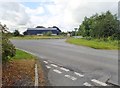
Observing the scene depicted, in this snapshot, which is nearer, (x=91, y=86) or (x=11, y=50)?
(x=91, y=86)

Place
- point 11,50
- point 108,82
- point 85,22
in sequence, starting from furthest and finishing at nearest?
1. point 85,22
2. point 11,50
3. point 108,82

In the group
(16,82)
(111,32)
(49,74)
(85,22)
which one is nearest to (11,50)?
(49,74)

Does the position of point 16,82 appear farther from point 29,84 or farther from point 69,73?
point 69,73

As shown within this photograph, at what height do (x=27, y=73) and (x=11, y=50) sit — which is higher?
(x=11, y=50)

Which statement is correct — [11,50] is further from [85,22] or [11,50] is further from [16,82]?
[85,22]

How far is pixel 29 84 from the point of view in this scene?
8.24 meters

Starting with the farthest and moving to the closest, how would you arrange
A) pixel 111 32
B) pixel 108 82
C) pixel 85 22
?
1. pixel 85 22
2. pixel 111 32
3. pixel 108 82

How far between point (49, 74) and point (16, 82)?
7.10 feet

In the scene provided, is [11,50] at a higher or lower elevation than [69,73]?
higher

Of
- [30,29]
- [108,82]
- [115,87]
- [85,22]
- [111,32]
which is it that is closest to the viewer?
[115,87]

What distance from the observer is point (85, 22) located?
89750mm

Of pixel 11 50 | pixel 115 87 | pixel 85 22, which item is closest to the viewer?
pixel 115 87

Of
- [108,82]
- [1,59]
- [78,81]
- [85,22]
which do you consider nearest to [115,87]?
[108,82]

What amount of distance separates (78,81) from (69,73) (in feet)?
5.80
